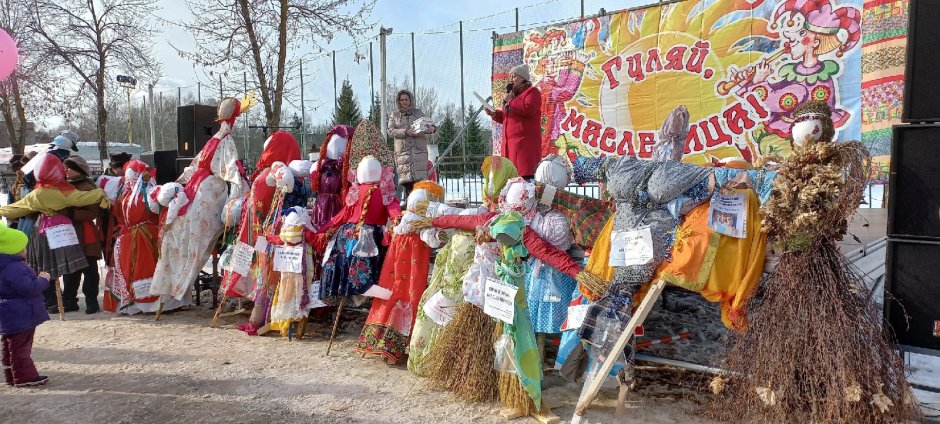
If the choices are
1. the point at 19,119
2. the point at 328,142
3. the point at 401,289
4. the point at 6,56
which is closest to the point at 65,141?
the point at 6,56

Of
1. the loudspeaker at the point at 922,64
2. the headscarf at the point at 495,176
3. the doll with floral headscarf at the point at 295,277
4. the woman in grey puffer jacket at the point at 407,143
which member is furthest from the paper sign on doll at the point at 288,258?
the loudspeaker at the point at 922,64

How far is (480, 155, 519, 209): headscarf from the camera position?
3727 millimetres

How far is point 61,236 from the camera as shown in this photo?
584 centimetres

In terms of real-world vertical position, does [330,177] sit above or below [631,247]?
above

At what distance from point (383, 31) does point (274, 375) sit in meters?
6.34

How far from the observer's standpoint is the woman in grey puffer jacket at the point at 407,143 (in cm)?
686

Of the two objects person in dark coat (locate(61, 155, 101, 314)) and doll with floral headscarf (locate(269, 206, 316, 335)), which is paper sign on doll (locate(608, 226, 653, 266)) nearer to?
doll with floral headscarf (locate(269, 206, 316, 335))

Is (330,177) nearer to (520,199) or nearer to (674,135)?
(520,199)

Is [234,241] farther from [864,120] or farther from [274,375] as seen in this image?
[864,120]

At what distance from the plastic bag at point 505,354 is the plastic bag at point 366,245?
5.16 feet

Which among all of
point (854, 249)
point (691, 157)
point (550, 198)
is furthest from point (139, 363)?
point (691, 157)

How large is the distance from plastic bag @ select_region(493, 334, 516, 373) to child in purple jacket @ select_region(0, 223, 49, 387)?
Answer: 296 centimetres

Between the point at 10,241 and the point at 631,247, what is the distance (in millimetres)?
3740

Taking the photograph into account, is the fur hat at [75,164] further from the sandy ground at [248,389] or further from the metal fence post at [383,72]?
the metal fence post at [383,72]
